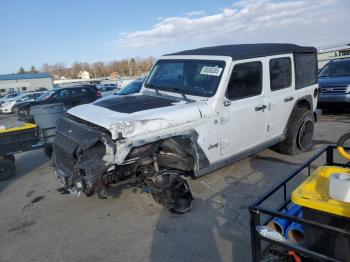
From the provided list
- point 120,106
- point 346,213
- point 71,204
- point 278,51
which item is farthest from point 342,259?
point 278,51

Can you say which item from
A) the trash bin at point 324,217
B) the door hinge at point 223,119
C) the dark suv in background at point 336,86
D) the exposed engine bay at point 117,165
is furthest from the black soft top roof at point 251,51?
the dark suv in background at point 336,86

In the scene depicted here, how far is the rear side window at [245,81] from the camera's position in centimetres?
468

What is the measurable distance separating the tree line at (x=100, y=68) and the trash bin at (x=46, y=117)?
292 ft

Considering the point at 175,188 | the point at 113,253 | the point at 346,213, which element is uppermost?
the point at 346,213

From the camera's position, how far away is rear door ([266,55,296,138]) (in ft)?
17.5

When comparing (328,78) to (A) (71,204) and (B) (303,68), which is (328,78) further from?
(A) (71,204)

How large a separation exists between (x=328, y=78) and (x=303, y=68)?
4833mm

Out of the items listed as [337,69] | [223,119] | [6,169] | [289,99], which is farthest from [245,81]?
[337,69]

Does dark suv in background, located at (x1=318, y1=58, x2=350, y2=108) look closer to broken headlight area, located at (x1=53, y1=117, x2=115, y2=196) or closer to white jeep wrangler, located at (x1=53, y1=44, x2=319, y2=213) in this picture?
white jeep wrangler, located at (x1=53, y1=44, x2=319, y2=213)

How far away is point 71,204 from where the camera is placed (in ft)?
15.7

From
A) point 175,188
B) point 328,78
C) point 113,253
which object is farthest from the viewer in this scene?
point 328,78

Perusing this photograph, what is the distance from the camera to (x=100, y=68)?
118m

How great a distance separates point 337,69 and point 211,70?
25.5ft

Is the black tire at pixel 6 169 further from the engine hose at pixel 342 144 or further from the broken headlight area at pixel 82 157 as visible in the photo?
the engine hose at pixel 342 144
